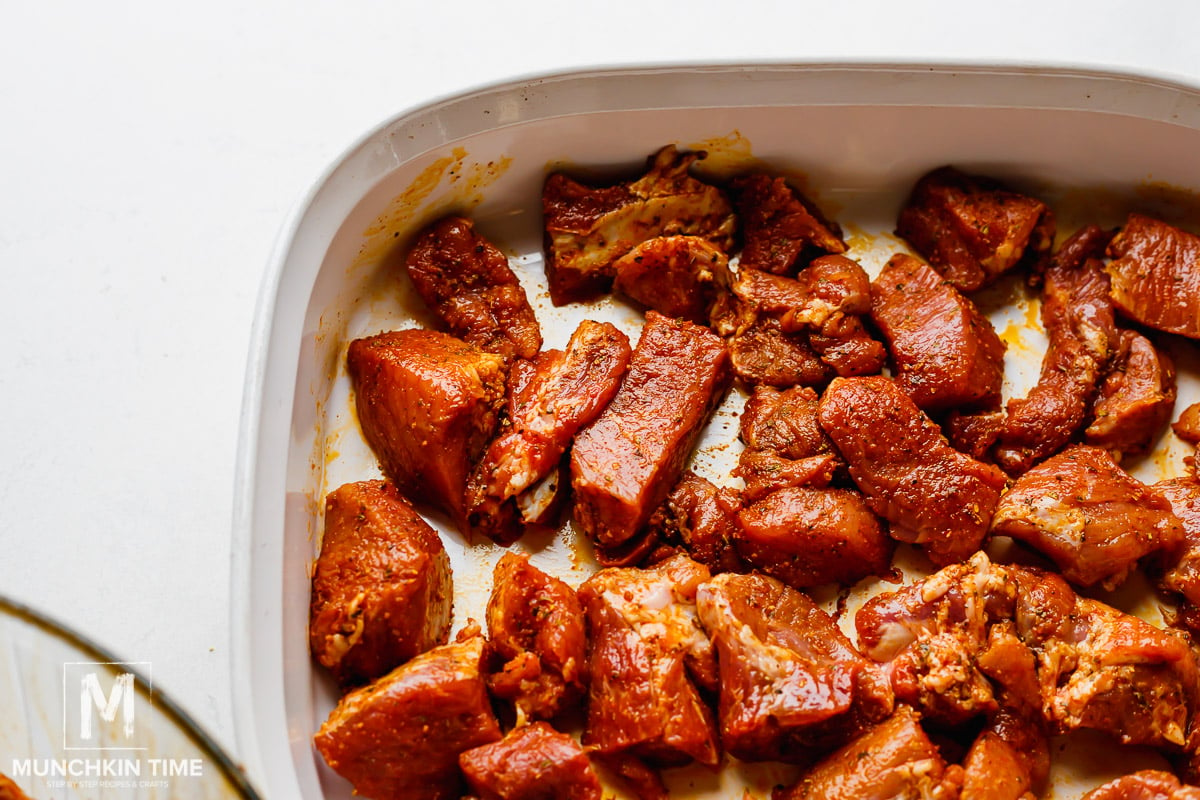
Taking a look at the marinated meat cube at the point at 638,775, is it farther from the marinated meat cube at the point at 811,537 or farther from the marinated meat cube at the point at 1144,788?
the marinated meat cube at the point at 1144,788

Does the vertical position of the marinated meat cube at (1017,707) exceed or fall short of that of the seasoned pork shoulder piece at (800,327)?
it falls short

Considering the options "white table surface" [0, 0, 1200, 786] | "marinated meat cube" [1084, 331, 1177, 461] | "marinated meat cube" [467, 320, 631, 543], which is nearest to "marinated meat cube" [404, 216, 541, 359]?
"marinated meat cube" [467, 320, 631, 543]

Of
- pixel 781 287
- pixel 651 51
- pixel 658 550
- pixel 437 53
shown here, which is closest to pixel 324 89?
pixel 437 53

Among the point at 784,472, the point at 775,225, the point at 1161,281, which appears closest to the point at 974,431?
the point at 784,472

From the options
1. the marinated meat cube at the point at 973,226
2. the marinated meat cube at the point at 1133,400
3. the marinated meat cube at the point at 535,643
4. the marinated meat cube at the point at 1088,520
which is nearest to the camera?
the marinated meat cube at the point at 535,643

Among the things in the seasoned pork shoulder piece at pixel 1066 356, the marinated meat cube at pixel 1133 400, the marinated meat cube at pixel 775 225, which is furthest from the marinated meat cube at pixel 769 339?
the marinated meat cube at pixel 1133 400

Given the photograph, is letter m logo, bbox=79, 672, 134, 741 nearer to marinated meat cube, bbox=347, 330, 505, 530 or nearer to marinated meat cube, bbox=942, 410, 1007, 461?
marinated meat cube, bbox=347, 330, 505, 530

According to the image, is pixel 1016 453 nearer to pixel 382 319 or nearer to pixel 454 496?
pixel 454 496
